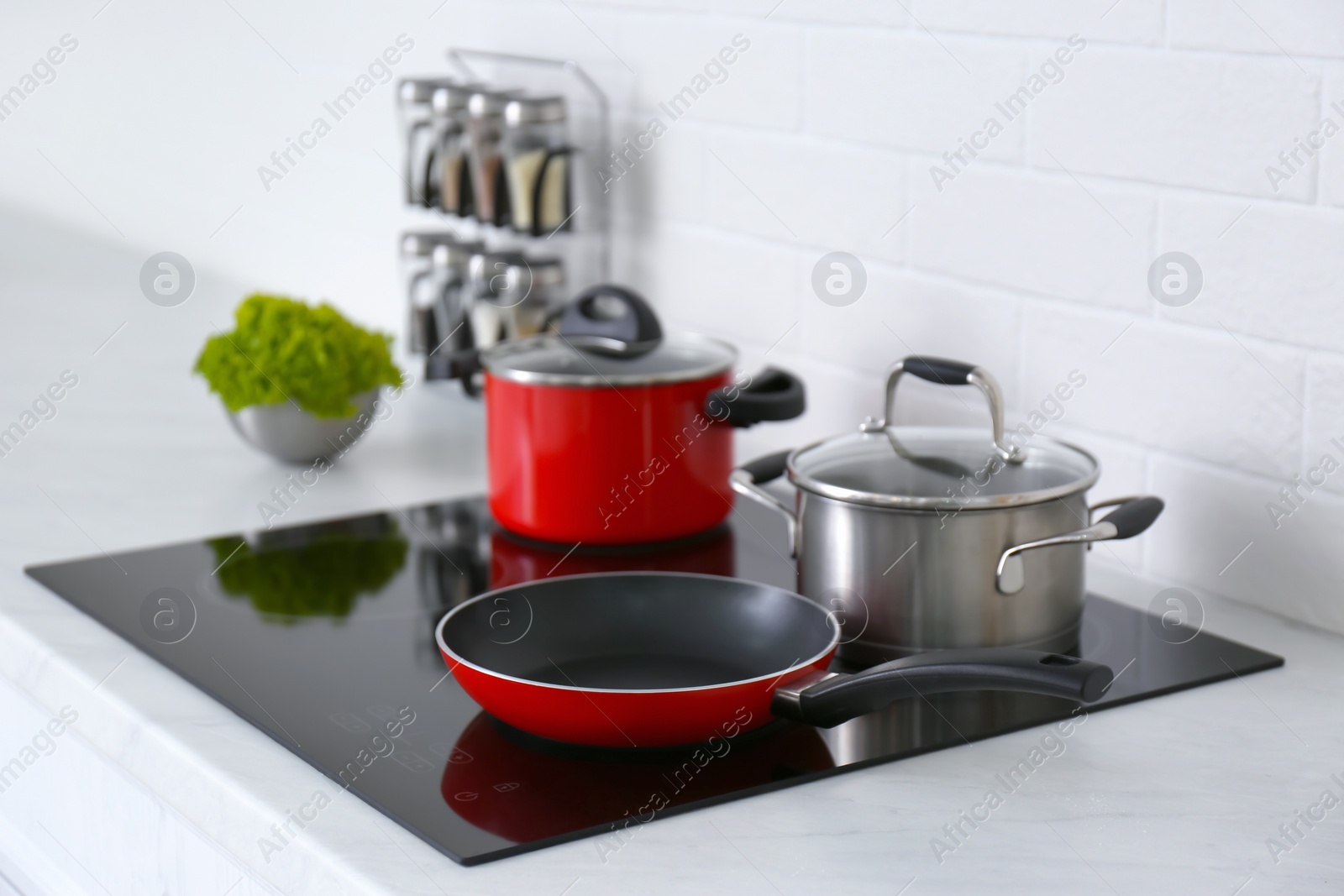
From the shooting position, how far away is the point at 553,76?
5.65 feet

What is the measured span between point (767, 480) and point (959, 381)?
0.58ft

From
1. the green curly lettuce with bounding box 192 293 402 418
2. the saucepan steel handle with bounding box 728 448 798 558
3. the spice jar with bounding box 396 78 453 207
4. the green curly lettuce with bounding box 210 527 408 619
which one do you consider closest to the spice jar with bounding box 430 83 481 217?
the spice jar with bounding box 396 78 453 207

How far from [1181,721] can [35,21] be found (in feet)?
8.54

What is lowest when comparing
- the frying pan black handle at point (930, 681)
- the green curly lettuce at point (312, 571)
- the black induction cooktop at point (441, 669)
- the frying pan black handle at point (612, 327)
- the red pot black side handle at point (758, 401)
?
the green curly lettuce at point (312, 571)

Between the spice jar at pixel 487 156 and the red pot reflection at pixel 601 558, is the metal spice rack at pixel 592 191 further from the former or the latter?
the red pot reflection at pixel 601 558

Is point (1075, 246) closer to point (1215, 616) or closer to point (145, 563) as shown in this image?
point (1215, 616)

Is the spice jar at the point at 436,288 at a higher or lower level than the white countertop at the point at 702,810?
higher

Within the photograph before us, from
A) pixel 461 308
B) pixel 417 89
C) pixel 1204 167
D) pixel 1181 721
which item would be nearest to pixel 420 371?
pixel 461 308

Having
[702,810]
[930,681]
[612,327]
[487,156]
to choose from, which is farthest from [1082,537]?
[487,156]

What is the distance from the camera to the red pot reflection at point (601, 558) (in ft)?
3.92

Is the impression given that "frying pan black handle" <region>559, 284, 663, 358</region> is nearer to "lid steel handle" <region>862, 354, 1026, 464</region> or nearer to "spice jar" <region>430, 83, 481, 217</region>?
"lid steel handle" <region>862, 354, 1026, 464</region>

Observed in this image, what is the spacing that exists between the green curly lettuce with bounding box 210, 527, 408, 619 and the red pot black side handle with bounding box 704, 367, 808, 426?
28 cm

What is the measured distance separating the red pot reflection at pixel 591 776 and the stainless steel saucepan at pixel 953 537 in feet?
0.43

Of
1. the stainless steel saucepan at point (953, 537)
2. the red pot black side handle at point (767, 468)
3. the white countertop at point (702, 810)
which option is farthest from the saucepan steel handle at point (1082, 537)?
the red pot black side handle at point (767, 468)
